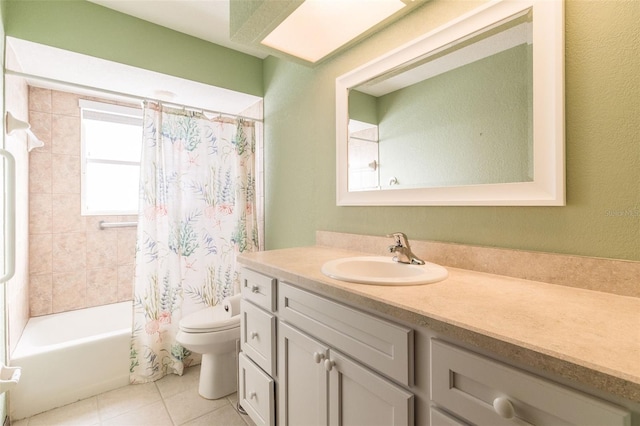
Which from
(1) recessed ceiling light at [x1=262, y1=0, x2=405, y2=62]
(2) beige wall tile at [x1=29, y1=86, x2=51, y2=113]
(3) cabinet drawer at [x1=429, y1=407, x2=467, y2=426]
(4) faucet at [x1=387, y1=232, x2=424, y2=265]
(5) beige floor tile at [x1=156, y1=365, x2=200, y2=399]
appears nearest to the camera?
(3) cabinet drawer at [x1=429, y1=407, x2=467, y2=426]

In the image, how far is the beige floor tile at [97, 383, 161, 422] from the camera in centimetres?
177

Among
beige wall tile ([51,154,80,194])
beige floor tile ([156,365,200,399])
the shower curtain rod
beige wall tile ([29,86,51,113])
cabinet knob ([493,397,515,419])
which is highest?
beige wall tile ([29,86,51,113])

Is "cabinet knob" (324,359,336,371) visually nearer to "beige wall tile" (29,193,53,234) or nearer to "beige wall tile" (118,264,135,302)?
"beige wall tile" (118,264,135,302)

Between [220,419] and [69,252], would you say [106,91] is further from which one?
[220,419]

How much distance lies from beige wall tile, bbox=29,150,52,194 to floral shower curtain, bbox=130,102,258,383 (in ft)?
3.64

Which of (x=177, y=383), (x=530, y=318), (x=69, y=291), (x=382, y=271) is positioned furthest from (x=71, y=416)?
(x=530, y=318)

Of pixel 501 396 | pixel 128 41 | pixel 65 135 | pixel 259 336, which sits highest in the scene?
pixel 128 41

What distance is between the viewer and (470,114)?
118 cm

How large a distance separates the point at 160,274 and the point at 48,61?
5.01ft

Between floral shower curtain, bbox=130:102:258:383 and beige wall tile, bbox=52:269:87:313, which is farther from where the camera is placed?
beige wall tile, bbox=52:269:87:313

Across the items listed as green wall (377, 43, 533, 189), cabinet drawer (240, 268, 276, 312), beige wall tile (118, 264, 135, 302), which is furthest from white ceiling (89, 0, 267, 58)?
beige wall tile (118, 264, 135, 302)

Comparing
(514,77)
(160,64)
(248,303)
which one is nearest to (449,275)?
(514,77)

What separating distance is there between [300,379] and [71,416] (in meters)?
1.57

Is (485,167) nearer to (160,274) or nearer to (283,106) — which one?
(283,106)
